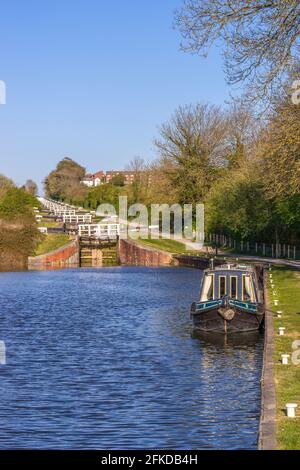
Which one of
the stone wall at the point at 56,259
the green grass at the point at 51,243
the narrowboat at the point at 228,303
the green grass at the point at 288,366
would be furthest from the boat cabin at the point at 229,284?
the green grass at the point at 51,243

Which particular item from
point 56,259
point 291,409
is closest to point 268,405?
point 291,409

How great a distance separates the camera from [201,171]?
9675 cm

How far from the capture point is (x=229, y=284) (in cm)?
3809

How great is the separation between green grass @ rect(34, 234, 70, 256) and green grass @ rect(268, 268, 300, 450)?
158 ft

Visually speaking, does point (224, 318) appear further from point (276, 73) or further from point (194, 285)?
point (194, 285)

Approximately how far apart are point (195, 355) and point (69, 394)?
7.79 meters

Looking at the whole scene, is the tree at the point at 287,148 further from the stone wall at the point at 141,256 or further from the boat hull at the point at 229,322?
the stone wall at the point at 141,256

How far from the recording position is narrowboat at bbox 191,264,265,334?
35.4 meters

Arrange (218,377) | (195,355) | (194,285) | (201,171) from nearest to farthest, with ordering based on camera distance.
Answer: (218,377), (195,355), (194,285), (201,171)

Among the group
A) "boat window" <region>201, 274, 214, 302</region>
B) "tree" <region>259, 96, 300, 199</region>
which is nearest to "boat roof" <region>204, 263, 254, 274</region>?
"boat window" <region>201, 274, 214, 302</region>

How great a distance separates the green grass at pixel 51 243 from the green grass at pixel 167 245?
353 inches

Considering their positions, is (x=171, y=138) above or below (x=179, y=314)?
above

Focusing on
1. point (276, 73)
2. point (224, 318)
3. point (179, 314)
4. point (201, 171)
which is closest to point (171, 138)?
point (201, 171)

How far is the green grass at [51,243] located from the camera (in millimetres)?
94375
